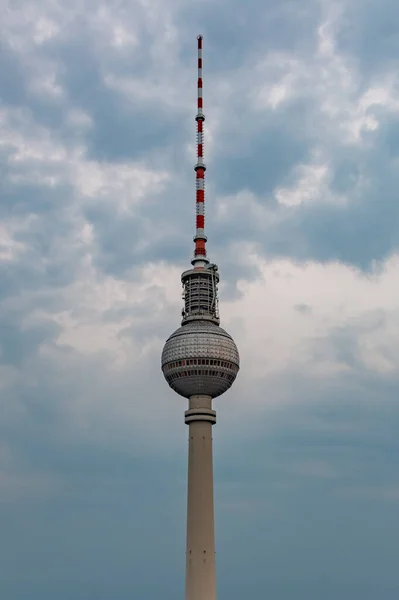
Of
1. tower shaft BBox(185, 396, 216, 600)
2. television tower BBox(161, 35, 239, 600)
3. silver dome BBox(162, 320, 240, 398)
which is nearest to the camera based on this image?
tower shaft BBox(185, 396, 216, 600)

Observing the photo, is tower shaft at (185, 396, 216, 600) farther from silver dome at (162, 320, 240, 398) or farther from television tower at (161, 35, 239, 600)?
silver dome at (162, 320, 240, 398)

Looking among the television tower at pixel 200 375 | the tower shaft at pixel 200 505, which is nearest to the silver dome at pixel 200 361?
the television tower at pixel 200 375

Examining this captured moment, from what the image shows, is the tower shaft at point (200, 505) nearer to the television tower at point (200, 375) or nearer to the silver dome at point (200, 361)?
the television tower at point (200, 375)

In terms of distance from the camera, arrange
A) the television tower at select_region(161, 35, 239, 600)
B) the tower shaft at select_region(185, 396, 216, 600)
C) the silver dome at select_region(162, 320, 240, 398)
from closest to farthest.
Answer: the tower shaft at select_region(185, 396, 216, 600) < the television tower at select_region(161, 35, 239, 600) < the silver dome at select_region(162, 320, 240, 398)

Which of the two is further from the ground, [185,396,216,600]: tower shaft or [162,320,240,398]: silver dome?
[162,320,240,398]: silver dome

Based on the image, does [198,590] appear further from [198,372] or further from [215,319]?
[215,319]

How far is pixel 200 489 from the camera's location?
127438 millimetres

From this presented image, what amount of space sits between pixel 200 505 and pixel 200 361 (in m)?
24.4

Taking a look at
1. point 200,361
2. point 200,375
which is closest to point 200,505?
point 200,375

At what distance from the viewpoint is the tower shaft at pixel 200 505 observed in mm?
123375

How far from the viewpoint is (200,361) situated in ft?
436

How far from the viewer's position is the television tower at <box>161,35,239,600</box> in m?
125

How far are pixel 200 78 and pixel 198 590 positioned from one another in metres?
97.9

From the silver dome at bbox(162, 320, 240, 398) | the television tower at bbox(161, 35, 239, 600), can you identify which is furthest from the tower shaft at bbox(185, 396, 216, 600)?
the silver dome at bbox(162, 320, 240, 398)
